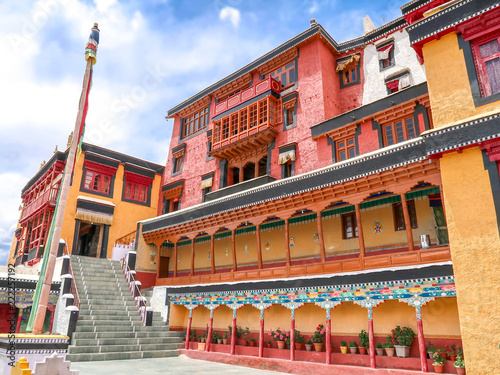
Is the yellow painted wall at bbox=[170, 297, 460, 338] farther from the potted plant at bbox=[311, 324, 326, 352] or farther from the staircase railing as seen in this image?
the staircase railing

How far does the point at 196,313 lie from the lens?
18891mm

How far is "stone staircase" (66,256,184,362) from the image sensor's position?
1422 cm

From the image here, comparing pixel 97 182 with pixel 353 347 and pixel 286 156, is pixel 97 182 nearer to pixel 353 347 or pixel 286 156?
pixel 286 156

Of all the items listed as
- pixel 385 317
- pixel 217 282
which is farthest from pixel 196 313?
pixel 385 317

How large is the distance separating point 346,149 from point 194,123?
1271cm

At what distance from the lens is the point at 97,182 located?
24.4 metres

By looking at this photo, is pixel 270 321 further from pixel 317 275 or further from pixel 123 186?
pixel 123 186

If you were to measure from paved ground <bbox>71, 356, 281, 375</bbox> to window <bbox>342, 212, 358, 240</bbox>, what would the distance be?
589 cm

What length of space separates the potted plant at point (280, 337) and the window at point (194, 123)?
14.7 meters

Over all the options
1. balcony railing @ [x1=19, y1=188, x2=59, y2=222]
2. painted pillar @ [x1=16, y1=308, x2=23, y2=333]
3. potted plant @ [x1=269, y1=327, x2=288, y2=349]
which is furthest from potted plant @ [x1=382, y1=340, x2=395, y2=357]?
balcony railing @ [x1=19, y1=188, x2=59, y2=222]

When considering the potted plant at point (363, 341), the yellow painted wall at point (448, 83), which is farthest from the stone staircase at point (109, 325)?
the yellow painted wall at point (448, 83)

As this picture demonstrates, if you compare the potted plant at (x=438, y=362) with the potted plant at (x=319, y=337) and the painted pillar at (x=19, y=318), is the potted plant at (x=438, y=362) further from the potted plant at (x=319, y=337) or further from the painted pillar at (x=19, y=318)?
the painted pillar at (x=19, y=318)

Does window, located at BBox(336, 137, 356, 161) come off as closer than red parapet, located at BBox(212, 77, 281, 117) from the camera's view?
Yes

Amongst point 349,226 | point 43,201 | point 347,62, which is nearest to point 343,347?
point 349,226
